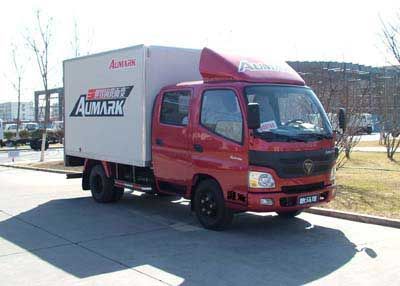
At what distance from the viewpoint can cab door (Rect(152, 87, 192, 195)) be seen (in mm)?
9281

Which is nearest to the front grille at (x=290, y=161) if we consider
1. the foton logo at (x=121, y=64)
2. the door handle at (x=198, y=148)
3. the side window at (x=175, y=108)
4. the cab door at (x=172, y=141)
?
the door handle at (x=198, y=148)

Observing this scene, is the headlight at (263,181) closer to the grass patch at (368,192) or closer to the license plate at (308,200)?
the license plate at (308,200)

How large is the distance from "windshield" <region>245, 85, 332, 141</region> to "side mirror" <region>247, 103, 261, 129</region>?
0.19m

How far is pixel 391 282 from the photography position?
6043mm

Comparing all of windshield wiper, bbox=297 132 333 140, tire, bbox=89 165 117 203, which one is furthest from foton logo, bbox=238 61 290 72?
tire, bbox=89 165 117 203

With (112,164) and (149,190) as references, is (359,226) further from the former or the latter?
(112,164)

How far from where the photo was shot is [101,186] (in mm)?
11977

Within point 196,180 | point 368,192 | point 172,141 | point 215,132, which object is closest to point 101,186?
point 172,141

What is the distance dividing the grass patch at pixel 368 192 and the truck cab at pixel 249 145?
5.34 ft

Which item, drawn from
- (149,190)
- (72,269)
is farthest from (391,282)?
(149,190)

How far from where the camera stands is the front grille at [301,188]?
322 inches

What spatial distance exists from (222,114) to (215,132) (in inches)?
12.0

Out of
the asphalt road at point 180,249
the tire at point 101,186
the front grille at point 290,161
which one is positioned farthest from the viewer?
the tire at point 101,186

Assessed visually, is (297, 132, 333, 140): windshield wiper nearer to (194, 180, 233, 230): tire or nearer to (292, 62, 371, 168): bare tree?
(194, 180, 233, 230): tire
